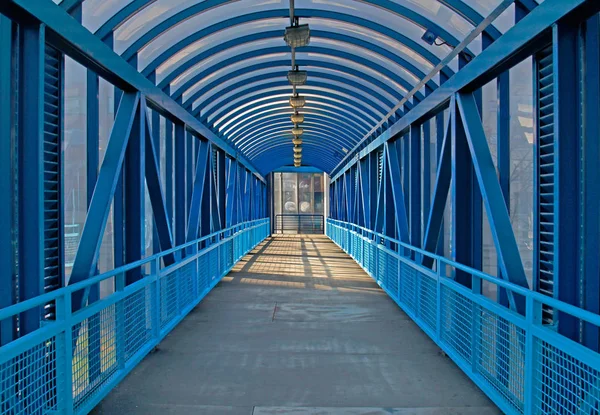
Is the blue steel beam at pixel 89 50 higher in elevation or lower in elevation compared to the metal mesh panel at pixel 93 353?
higher

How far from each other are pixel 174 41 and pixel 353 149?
321 inches

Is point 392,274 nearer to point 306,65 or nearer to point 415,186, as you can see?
point 415,186

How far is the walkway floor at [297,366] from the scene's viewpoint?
3625mm

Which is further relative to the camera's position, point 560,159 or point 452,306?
point 452,306

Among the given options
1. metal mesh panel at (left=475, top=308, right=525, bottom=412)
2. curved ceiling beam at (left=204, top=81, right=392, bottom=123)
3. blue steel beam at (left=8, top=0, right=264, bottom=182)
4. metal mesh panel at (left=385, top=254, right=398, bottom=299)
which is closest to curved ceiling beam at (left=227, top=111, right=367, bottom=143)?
curved ceiling beam at (left=204, top=81, right=392, bottom=123)

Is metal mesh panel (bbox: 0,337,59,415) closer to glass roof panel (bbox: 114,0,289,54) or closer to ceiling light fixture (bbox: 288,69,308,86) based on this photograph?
glass roof panel (bbox: 114,0,289,54)

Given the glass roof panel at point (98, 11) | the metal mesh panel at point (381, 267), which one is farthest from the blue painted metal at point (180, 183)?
the metal mesh panel at point (381, 267)

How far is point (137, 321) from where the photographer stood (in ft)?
14.8

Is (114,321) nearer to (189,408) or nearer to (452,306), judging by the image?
(189,408)

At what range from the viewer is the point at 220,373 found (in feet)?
14.1

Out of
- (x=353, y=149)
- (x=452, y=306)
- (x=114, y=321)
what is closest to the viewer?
(x=114, y=321)

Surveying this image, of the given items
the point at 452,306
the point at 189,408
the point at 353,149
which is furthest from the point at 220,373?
the point at 353,149

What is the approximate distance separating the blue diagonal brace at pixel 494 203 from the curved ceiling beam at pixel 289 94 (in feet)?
11.6

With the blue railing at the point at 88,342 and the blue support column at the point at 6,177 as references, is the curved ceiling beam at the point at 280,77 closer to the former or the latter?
the blue railing at the point at 88,342
